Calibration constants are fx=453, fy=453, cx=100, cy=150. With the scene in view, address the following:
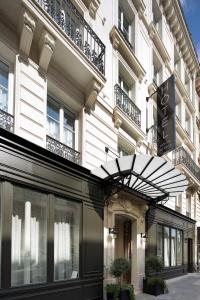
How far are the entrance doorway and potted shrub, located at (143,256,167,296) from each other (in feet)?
2.51

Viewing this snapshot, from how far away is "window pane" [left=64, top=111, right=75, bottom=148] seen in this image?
11914 mm

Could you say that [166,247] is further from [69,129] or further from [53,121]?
[53,121]

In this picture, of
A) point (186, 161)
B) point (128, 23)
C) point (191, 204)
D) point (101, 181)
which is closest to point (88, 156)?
point (101, 181)

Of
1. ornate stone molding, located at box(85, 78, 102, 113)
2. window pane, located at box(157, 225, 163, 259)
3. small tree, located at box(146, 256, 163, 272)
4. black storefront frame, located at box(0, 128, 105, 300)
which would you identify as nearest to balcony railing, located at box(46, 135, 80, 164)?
black storefront frame, located at box(0, 128, 105, 300)

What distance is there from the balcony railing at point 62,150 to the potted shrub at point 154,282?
6146mm

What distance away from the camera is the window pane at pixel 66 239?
34.8 ft

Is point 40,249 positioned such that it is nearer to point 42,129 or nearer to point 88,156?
point 42,129

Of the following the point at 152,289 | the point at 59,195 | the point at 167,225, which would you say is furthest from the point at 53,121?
the point at 167,225

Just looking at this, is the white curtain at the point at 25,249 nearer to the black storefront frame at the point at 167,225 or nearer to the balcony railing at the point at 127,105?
the balcony railing at the point at 127,105

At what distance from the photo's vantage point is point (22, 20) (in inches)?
356

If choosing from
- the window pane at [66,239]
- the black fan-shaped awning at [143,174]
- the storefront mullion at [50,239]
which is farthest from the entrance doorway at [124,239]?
the storefront mullion at [50,239]

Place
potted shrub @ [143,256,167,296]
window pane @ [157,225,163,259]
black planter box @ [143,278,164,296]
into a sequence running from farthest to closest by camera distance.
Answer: window pane @ [157,225,163,259] < potted shrub @ [143,256,167,296] < black planter box @ [143,278,164,296]

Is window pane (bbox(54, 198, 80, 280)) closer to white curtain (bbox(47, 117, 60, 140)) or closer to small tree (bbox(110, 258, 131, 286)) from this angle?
small tree (bbox(110, 258, 131, 286))

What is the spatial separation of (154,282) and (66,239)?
19.6ft
